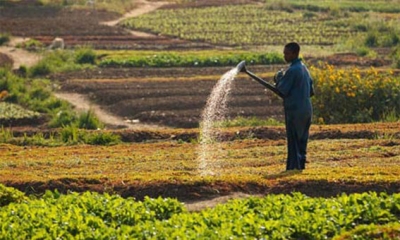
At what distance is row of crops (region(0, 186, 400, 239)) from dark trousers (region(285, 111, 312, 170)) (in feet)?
8.89

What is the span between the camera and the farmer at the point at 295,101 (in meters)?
14.6

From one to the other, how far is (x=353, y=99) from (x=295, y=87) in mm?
10312

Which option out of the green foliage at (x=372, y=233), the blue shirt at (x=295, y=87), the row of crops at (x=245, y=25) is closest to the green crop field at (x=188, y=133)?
the green foliage at (x=372, y=233)

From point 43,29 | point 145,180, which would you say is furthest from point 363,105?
point 43,29

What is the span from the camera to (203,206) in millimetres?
12703

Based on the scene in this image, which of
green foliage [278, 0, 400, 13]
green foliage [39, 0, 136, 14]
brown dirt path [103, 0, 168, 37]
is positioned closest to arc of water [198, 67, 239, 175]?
brown dirt path [103, 0, 168, 37]

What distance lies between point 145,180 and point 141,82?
19184 mm

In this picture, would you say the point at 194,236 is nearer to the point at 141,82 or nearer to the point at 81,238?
the point at 81,238

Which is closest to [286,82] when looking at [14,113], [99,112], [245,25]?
[14,113]

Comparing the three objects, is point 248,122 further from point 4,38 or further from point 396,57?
point 4,38

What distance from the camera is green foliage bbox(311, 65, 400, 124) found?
81.0ft

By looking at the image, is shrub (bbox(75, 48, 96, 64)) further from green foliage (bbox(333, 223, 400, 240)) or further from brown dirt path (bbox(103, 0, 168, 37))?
green foliage (bbox(333, 223, 400, 240))

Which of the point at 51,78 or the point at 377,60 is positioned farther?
the point at 377,60

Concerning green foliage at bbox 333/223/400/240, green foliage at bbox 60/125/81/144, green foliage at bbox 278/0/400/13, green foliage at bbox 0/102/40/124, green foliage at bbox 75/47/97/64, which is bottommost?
green foliage at bbox 278/0/400/13
